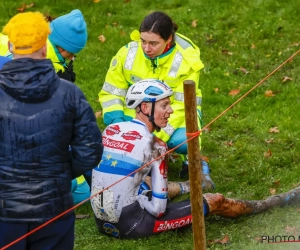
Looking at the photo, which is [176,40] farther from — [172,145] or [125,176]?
[125,176]

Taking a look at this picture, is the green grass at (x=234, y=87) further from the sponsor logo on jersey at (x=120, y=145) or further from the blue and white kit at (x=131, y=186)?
the sponsor logo on jersey at (x=120, y=145)

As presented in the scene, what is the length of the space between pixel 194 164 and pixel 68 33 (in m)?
1.85

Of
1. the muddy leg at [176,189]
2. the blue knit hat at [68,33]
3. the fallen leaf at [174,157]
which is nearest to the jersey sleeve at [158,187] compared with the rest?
the muddy leg at [176,189]

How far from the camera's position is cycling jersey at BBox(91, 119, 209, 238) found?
469 centimetres

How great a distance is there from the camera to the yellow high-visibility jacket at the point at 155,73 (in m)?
5.83

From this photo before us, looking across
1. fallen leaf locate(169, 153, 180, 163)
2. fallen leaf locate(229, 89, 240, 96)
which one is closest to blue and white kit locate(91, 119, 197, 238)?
fallen leaf locate(169, 153, 180, 163)

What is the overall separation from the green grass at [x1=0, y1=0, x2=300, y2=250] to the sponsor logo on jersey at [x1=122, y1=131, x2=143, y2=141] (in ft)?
2.43

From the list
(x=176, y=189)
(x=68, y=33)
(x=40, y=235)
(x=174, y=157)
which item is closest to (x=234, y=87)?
(x=174, y=157)

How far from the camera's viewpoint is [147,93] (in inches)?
192

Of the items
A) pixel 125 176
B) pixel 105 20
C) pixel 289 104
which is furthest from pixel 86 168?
pixel 105 20

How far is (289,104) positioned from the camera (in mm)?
7383

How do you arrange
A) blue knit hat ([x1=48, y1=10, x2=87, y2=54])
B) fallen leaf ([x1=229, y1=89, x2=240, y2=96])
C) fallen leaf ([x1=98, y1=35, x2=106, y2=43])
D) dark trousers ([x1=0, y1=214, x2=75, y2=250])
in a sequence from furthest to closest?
fallen leaf ([x1=98, y1=35, x2=106, y2=43]), fallen leaf ([x1=229, y1=89, x2=240, y2=96]), blue knit hat ([x1=48, y1=10, x2=87, y2=54]), dark trousers ([x1=0, y1=214, x2=75, y2=250])

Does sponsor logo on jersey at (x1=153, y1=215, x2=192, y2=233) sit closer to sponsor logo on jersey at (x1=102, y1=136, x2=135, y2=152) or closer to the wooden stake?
sponsor logo on jersey at (x1=102, y1=136, x2=135, y2=152)

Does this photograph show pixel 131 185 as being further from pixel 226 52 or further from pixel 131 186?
pixel 226 52
